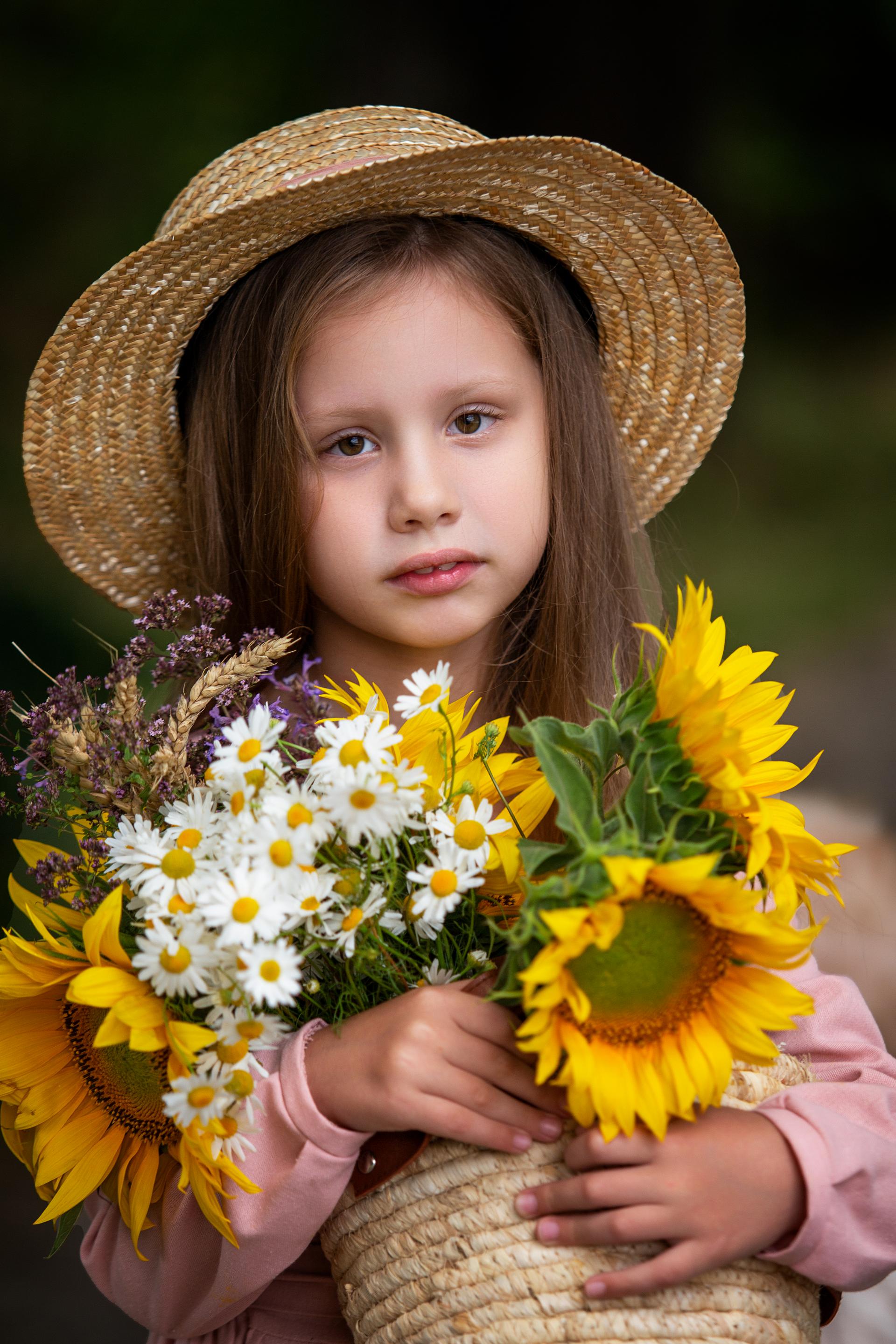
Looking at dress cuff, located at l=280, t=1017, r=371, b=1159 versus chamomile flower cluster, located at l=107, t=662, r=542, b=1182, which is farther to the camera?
dress cuff, located at l=280, t=1017, r=371, b=1159

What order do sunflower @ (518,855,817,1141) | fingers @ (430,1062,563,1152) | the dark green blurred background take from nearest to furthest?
1. sunflower @ (518,855,817,1141)
2. fingers @ (430,1062,563,1152)
3. the dark green blurred background

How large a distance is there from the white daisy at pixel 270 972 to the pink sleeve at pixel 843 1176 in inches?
13.6

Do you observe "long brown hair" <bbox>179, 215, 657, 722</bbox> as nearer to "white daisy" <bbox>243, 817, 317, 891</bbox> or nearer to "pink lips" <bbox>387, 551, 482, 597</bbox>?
"pink lips" <bbox>387, 551, 482, 597</bbox>

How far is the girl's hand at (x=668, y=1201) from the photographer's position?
0.72m

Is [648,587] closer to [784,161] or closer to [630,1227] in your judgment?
[630,1227]

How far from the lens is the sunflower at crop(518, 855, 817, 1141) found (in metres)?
0.65

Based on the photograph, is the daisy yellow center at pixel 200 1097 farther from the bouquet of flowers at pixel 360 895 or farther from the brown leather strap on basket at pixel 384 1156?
the brown leather strap on basket at pixel 384 1156

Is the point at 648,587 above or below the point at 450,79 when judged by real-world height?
below

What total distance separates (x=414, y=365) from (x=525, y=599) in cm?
31

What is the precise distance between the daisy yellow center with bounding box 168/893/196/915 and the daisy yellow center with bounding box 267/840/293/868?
0.19ft

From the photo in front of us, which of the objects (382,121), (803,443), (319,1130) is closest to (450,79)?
(803,443)

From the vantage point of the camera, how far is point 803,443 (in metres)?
2.33

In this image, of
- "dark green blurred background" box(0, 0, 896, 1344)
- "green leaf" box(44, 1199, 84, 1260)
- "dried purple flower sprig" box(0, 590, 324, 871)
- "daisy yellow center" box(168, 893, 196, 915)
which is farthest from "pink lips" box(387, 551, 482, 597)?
"dark green blurred background" box(0, 0, 896, 1344)

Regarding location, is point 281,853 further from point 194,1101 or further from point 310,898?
point 194,1101
